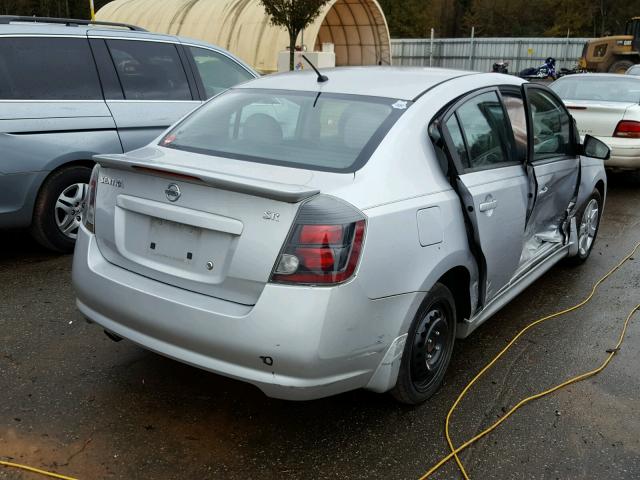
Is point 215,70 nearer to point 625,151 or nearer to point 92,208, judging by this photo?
point 92,208

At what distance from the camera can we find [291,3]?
53.9 ft

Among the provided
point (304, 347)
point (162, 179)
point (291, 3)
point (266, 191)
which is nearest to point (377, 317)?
point (304, 347)

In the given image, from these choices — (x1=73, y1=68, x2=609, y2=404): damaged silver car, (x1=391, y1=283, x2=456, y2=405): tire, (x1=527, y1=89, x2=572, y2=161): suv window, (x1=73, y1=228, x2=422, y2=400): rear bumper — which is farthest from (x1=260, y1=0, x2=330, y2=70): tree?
(x1=73, y1=228, x2=422, y2=400): rear bumper

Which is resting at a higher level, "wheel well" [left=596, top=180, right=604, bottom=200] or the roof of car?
the roof of car

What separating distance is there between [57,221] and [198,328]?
3298 mm

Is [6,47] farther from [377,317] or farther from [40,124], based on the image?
[377,317]

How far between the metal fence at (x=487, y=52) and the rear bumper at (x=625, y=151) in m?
30.2

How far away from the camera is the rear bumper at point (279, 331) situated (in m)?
2.52

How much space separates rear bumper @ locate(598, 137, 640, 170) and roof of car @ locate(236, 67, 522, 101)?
16.7ft

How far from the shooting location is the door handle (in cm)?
339

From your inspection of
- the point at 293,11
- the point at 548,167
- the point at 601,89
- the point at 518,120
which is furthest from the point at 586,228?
the point at 293,11

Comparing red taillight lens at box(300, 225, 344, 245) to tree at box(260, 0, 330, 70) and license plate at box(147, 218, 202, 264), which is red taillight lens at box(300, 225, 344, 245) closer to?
license plate at box(147, 218, 202, 264)

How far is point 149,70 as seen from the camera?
19.6ft

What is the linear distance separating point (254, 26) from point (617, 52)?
1507cm
